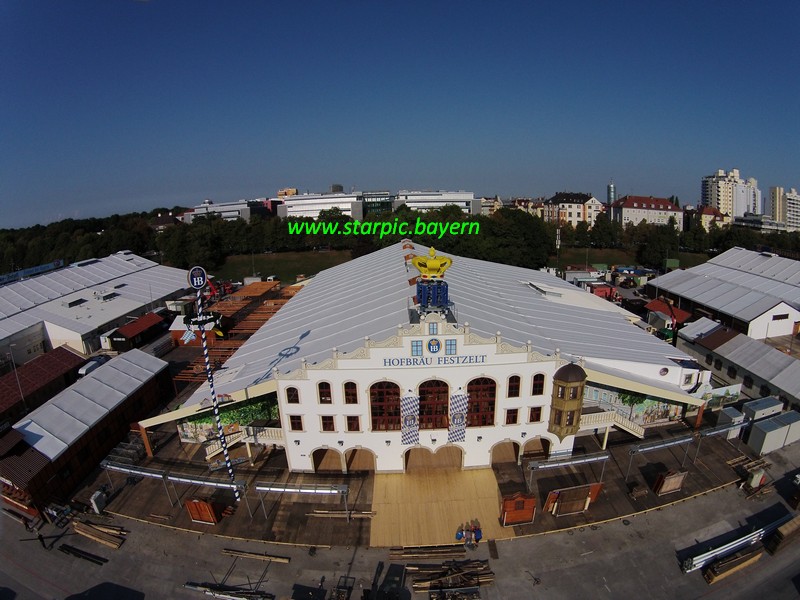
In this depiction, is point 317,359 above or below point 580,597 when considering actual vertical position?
above

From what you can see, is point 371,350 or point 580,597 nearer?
point 580,597

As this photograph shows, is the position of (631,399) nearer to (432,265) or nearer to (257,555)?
(432,265)

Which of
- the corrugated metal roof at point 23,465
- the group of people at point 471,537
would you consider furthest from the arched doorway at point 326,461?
the corrugated metal roof at point 23,465

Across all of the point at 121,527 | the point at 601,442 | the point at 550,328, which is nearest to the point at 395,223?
the point at 550,328

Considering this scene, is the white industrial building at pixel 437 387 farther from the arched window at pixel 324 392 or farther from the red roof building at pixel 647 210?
the red roof building at pixel 647 210

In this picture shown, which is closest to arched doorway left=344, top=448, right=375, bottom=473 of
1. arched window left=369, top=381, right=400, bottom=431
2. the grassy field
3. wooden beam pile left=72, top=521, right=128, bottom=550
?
arched window left=369, top=381, right=400, bottom=431

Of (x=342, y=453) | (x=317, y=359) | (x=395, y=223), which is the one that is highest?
(x=395, y=223)

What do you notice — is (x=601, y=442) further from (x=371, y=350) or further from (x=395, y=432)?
(x=371, y=350)
